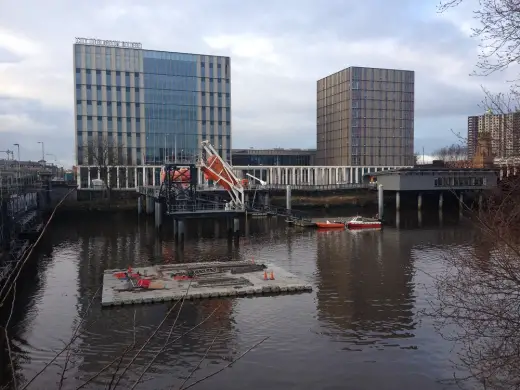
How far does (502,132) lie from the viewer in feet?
29.8

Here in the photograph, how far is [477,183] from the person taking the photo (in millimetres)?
70938

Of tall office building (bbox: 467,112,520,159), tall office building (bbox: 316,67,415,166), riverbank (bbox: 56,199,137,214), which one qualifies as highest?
tall office building (bbox: 316,67,415,166)

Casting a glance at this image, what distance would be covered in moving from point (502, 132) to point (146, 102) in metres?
84.8

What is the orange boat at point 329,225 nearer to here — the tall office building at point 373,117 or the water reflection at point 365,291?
the water reflection at point 365,291

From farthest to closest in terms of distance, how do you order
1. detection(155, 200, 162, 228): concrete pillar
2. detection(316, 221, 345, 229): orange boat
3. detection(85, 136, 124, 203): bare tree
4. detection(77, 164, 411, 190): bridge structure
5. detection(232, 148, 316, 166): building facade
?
detection(232, 148, 316, 166): building facade < detection(77, 164, 411, 190): bridge structure < detection(85, 136, 124, 203): bare tree < detection(316, 221, 345, 229): orange boat < detection(155, 200, 162, 228): concrete pillar

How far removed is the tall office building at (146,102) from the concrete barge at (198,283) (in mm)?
53592

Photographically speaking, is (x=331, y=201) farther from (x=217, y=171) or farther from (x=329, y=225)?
(x=217, y=171)

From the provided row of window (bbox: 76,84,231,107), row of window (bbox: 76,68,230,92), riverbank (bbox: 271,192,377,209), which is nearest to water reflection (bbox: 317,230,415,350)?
riverbank (bbox: 271,192,377,209)

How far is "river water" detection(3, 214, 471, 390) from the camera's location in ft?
49.2

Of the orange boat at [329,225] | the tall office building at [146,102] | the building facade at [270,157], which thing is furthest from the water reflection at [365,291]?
the building facade at [270,157]

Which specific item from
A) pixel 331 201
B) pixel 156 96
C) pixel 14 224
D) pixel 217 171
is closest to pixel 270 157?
pixel 156 96

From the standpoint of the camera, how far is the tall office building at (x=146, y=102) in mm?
84188

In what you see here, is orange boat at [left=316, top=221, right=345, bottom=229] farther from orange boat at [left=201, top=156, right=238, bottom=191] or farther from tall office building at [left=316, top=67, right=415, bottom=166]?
tall office building at [left=316, top=67, right=415, bottom=166]

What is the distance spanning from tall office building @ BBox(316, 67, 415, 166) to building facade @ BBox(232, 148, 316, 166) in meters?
10.7
